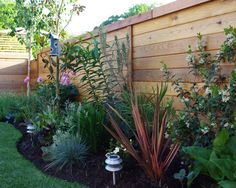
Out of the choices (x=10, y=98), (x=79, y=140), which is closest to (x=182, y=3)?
(x=79, y=140)

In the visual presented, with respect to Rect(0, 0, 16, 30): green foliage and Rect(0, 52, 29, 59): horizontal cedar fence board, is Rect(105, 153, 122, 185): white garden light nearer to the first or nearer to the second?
Rect(0, 52, 29, 59): horizontal cedar fence board

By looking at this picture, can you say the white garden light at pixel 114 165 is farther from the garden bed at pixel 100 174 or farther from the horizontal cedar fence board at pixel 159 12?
the horizontal cedar fence board at pixel 159 12

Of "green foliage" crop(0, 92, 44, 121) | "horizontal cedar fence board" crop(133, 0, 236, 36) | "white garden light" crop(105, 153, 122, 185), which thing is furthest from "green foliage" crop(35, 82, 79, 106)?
"white garden light" crop(105, 153, 122, 185)

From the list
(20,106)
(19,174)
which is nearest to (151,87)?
(19,174)

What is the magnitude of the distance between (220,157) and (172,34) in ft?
5.71

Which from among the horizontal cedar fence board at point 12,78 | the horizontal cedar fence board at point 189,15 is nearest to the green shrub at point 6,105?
the horizontal cedar fence board at point 12,78

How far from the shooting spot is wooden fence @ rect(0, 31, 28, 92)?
9383mm

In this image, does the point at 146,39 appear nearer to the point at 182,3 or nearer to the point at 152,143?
the point at 182,3

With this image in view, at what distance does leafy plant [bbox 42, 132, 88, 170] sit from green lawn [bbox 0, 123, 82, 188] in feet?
0.71

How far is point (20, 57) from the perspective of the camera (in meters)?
9.80

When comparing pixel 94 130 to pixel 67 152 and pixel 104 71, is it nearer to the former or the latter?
pixel 67 152

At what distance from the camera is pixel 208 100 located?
8.05ft

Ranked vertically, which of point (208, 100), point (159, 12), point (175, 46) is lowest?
point (208, 100)

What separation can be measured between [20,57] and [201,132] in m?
8.34
